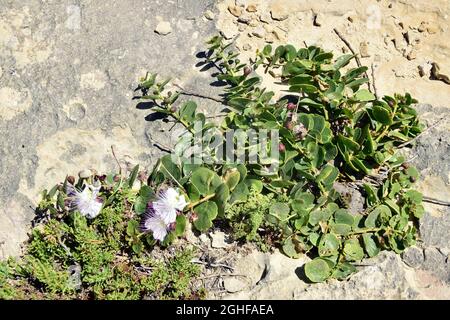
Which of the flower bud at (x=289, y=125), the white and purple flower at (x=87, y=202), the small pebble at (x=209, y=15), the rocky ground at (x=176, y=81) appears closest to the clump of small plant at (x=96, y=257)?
the white and purple flower at (x=87, y=202)

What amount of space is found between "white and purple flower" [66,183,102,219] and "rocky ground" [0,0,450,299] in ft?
0.87

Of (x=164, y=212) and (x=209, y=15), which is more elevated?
(x=209, y=15)

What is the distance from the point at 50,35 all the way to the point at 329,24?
175cm

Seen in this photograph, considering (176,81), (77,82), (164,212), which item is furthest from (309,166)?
(77,82)

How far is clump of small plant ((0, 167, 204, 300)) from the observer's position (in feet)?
12.1

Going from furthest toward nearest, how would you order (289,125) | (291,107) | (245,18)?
(245,18) → (291,107) → (289,125)

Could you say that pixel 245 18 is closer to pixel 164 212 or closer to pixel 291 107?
pixel 291 107

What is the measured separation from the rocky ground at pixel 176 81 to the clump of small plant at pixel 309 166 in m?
0.12

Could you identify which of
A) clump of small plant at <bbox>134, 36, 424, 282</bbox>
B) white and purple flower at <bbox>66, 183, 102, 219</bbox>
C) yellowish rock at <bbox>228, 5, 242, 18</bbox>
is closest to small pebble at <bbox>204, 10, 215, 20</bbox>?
yellowish rock at <bbox>228, 5, 242, 18</bbox>

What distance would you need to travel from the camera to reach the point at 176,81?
166 inches

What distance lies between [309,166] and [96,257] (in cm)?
125

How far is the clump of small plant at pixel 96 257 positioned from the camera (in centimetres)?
369

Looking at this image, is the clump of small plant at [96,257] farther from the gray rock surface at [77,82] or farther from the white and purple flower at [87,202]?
the gray rock surface at [77,82]

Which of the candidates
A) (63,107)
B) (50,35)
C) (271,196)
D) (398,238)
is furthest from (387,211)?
(50,35)
